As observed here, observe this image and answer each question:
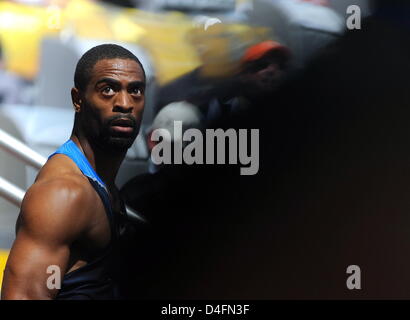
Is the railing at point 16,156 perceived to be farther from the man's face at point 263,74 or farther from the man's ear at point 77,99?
the man's face at point 263,74

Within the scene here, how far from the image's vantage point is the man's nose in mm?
2939

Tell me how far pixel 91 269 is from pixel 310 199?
1254mm

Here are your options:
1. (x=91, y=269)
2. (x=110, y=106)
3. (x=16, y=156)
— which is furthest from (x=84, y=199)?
(x=16, y=156)

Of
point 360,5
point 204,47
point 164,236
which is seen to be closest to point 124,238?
point 164,236

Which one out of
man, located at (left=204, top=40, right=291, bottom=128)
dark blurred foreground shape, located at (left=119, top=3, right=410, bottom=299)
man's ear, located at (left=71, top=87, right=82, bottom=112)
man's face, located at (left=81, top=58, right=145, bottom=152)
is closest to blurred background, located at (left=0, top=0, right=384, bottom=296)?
man, located at (left=204, top=40, right=291, bottom=128)

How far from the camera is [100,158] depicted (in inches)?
117

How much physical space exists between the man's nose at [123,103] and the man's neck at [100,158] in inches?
6.6

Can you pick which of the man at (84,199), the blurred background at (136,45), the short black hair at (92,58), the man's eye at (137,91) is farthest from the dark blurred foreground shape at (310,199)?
the short black hair at (92,58)

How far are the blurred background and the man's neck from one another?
0.36 m

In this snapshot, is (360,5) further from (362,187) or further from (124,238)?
→ (124,238)

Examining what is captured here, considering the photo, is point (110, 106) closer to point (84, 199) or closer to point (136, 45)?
point (84, 199)

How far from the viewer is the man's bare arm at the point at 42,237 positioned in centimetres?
258

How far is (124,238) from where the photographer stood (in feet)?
10.9

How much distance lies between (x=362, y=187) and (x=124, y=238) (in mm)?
1169
